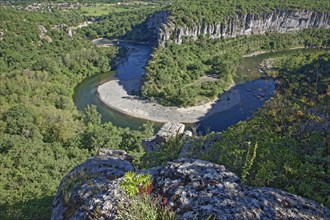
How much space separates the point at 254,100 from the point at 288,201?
220 ft

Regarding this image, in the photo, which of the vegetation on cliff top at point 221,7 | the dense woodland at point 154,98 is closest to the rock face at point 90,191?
the dense woodland at point 154,98

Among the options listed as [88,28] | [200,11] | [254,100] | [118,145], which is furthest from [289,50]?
[118,145]

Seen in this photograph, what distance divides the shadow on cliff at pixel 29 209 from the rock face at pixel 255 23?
9829 cm

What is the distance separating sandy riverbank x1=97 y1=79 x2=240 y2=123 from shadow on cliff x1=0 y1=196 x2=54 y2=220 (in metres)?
43.2

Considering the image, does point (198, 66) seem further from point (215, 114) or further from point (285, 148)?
point (285, 148)

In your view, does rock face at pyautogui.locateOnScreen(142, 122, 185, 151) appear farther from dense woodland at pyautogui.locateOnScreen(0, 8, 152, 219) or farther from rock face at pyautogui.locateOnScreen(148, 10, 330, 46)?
rock face at pyautogui.locateOnScreen(148, 10, 330, 46)

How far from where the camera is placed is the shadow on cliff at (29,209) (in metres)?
18.1

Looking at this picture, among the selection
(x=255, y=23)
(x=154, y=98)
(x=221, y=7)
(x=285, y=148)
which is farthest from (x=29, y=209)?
(x=255, y=23)

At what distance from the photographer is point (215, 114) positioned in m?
66.4

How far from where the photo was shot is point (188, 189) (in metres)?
8.00

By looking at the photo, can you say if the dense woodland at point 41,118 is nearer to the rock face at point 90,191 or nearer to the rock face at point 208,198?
the rock face at point 90,191

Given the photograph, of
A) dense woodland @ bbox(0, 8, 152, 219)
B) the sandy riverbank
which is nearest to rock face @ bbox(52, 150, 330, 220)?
dense woodland @ bbox(0, 8, 152, 219)

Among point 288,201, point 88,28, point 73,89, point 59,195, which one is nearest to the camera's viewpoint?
point 288,201

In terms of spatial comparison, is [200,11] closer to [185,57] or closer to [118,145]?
[185,57]
